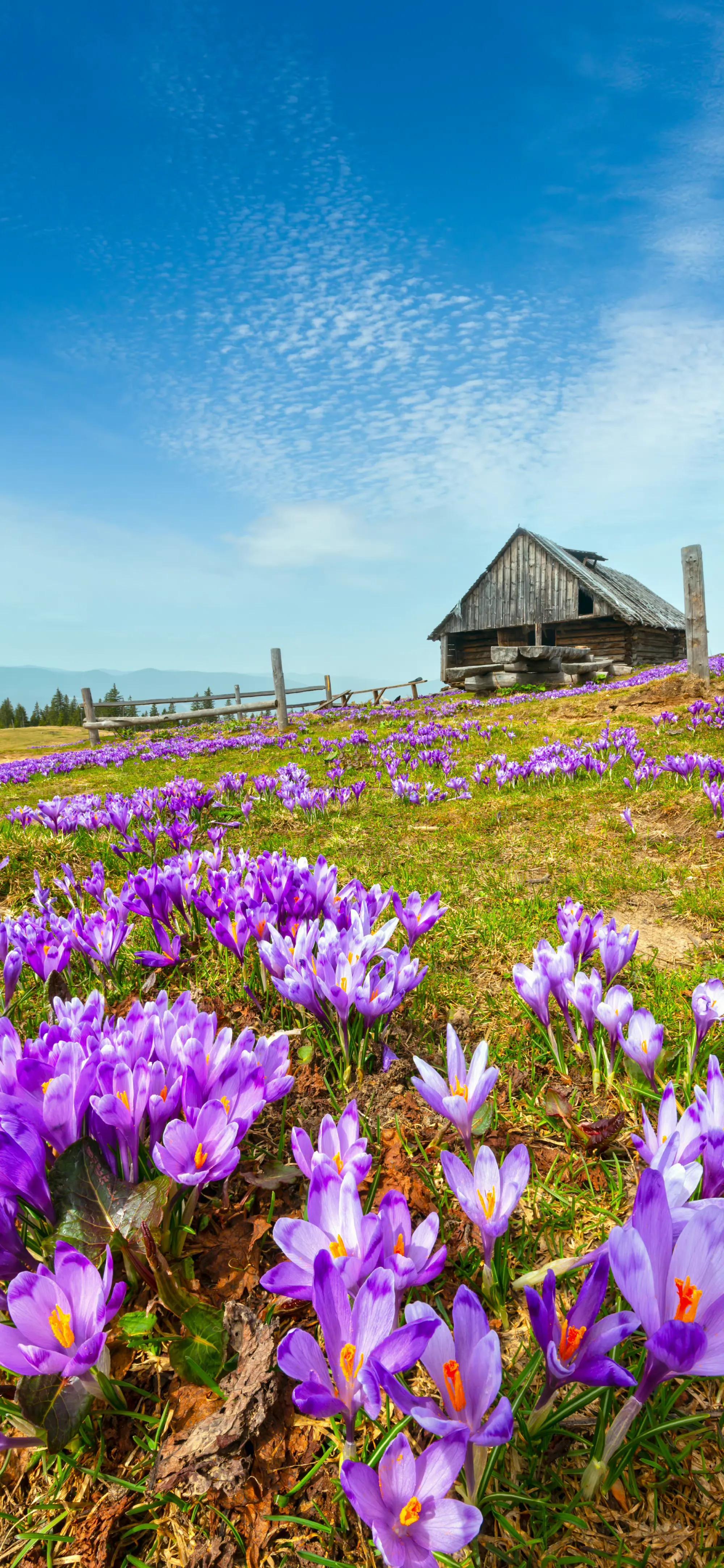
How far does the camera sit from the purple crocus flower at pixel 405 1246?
1.02 meters

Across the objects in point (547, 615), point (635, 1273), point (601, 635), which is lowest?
point (635, 1273)

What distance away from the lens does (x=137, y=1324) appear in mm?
1200

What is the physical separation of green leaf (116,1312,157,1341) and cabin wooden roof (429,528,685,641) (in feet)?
99.3

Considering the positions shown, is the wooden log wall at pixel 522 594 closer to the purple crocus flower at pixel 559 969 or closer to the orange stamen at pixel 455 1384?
the purple crocus flower at pixel 559 969

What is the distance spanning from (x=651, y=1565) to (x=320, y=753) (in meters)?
10.3

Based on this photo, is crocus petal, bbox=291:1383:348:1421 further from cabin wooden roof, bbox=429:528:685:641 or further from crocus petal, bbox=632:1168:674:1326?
cabin wooden roof, bbox=429:528:685:641

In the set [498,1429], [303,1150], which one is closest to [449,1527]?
[498,1429]

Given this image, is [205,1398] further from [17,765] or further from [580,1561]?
[17,765]

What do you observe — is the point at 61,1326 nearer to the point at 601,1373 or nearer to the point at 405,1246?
the point at 405,1246

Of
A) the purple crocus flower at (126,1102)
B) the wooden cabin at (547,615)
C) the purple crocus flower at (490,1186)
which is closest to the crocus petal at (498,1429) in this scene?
the purple crocus flower at (490,1186)

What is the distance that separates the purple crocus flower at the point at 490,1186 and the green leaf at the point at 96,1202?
576 mm

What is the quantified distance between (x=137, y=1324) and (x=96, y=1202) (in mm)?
211

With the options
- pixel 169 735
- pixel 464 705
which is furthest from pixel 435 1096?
pixel 169 735

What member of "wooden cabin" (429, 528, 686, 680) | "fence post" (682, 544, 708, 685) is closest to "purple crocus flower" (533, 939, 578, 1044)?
"fence post" (682, 544, 708, 685)
